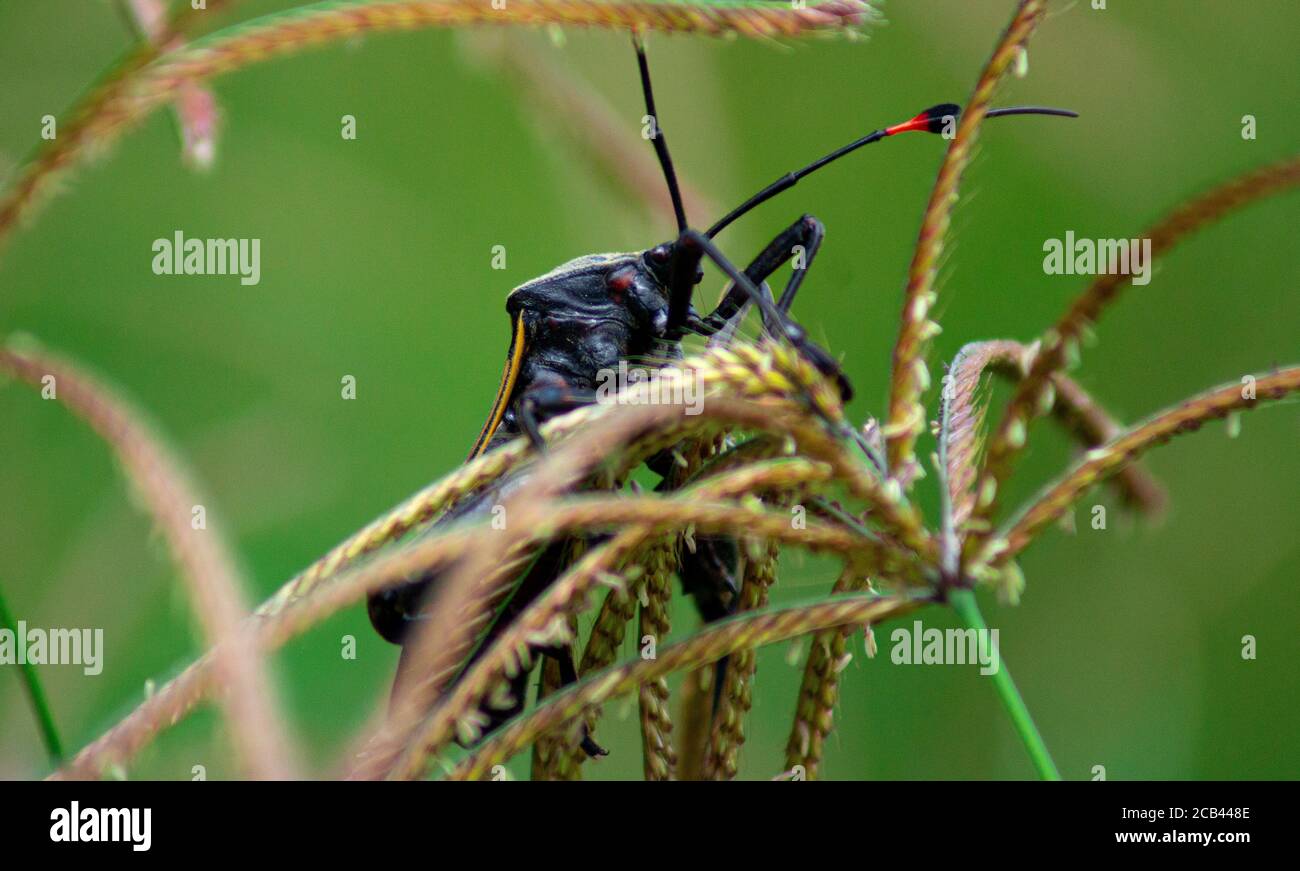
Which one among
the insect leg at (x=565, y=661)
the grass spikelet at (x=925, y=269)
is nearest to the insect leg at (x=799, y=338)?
the grass spikelet at (x=925, y=269)

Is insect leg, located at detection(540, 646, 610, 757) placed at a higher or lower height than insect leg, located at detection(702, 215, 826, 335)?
lower

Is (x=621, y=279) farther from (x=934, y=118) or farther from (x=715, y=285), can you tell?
(x=934, y=118)

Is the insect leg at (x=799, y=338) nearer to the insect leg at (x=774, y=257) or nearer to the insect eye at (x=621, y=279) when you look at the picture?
the insect leg at (x=774, y=257)

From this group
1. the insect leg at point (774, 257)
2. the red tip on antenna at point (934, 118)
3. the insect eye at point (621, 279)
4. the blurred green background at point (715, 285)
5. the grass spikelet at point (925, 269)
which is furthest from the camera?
the blurred green background at point (715, 285)

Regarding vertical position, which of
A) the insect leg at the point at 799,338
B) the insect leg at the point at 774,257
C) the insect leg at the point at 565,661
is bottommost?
the insect leg at the point at 565,661

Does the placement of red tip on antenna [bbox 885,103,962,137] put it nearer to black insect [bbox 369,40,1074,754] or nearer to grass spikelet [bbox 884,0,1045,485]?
black insect [bbox 369,40,1074,754]

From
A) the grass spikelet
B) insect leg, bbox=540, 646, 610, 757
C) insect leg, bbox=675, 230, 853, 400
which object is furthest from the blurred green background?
the grass spikelet

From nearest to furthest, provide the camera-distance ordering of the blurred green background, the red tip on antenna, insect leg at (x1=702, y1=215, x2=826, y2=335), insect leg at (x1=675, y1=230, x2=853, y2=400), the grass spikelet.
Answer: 1. the grass spikelet
2. insect leg at (x1=675, y1=230, x2=853, y2=400)
3. the red tip on antenna
4. insect leg at (x1=702, y1=215, x2=826, y2=335)
5. the blurred green background

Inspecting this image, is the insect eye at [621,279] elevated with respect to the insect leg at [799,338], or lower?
elevated
